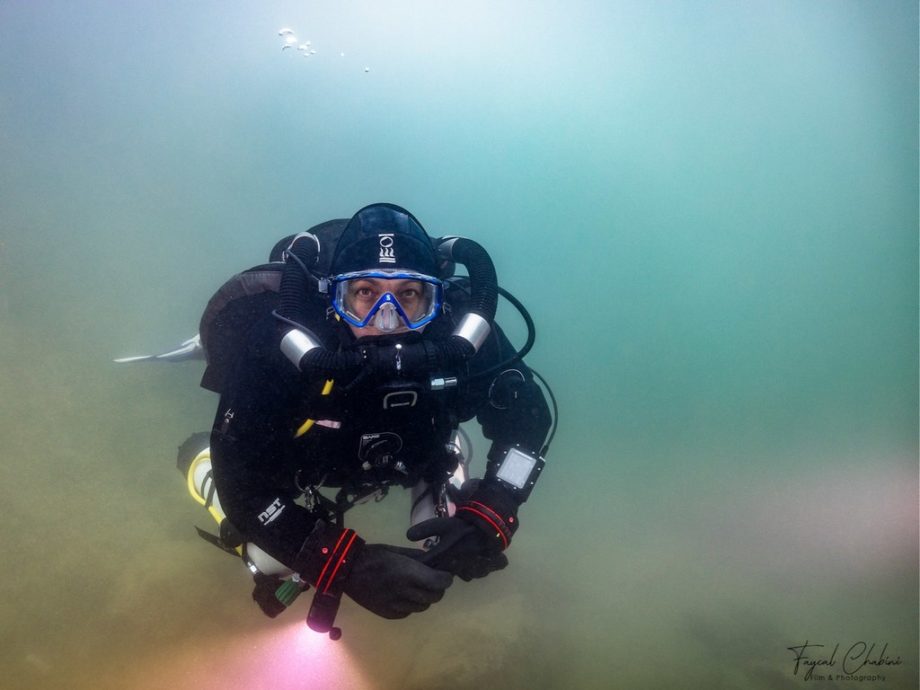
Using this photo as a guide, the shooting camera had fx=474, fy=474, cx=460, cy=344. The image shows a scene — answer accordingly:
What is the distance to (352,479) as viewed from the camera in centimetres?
323

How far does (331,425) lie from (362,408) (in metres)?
0.25

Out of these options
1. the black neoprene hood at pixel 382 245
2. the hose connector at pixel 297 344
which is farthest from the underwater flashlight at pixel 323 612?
the black neoprene hood at pixel 382 245

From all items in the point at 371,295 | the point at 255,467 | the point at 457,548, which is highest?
the point at 371,295

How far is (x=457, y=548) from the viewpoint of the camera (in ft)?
8.81

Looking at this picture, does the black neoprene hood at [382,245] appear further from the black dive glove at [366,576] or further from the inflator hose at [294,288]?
the black dive glove at [366,576]

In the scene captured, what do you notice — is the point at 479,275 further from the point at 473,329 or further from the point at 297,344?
the point at 297,344

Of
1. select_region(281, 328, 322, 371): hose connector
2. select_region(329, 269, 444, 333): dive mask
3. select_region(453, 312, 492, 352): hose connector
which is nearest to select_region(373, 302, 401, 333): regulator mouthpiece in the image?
select_region(329, 269, 444, 333): dive mask

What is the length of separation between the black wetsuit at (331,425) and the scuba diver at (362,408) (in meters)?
0.01

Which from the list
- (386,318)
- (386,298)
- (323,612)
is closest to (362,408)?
(386,318)

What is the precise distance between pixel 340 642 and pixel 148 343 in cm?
937

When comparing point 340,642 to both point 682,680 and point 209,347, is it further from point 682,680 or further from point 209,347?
point 682,680

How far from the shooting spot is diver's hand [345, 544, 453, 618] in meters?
2.36

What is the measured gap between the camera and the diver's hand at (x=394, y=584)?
2.36 meters

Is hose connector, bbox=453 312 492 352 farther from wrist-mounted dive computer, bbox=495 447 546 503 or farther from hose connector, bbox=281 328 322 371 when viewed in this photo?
wrist-mounted dive computer, bbox=495 447 546 503
